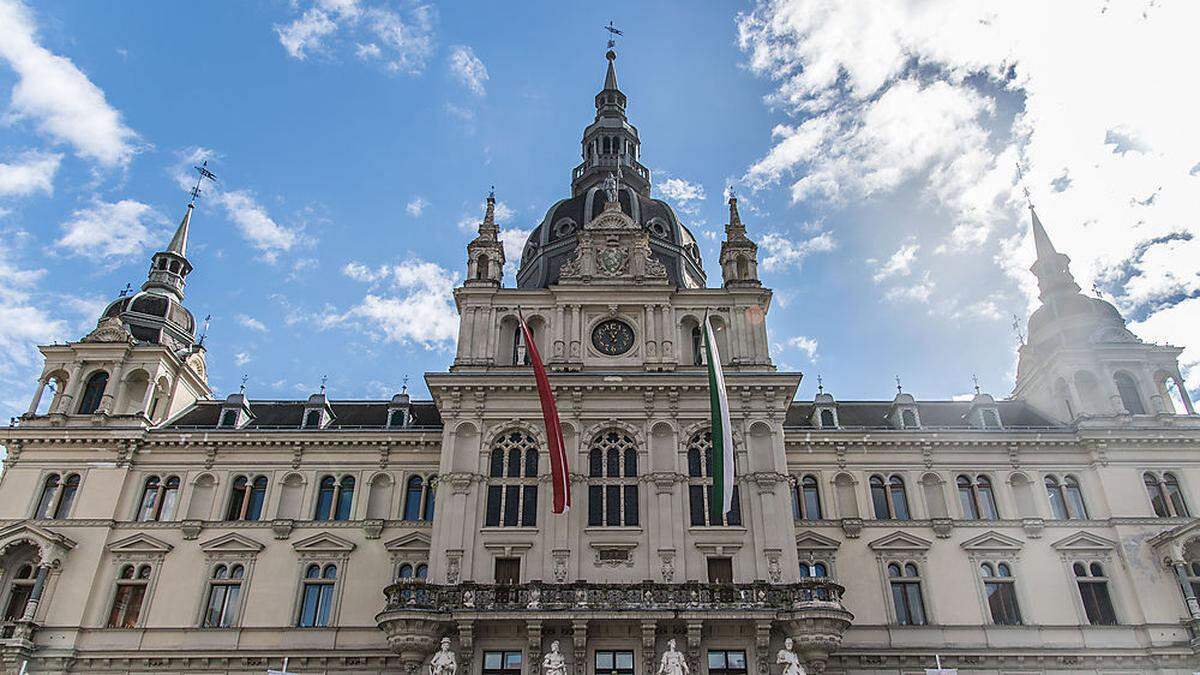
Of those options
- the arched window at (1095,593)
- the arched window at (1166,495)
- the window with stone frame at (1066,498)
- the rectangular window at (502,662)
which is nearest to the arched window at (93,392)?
the rectangular window at (502,662)

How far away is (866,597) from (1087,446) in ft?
47.0

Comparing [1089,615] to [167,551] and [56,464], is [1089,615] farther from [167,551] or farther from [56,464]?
[56,464]

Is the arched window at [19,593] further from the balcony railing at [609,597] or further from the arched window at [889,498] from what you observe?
the arched window at [889,498]

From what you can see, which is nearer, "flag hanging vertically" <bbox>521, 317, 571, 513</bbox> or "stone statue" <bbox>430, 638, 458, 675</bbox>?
"stone statue" <bbox>430, 638, 458, 675</bbox>

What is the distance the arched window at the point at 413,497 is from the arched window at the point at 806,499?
18421 millimetres

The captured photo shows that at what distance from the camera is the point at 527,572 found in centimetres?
3622

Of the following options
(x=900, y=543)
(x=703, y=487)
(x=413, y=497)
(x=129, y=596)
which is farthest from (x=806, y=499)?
(x=129, y=596)

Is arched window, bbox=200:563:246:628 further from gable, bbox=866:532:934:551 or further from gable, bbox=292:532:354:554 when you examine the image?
gable, bbox=866:532:934:551

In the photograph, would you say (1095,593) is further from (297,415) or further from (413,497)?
(297,415)

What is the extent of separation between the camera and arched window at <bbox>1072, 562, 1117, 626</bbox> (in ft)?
134

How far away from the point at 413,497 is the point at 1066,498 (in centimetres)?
3252

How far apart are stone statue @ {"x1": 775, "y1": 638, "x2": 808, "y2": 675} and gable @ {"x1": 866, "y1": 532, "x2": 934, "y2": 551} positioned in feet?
36.5

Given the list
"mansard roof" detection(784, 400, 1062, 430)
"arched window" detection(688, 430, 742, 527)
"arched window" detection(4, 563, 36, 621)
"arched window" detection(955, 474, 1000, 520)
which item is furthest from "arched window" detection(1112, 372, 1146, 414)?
"arched window" detection(4, 563, 36, 621)

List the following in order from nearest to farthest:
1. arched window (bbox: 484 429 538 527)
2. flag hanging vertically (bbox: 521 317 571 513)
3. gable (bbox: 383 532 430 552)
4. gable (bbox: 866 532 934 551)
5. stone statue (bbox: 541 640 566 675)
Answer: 1. stone statue (bbox: 541 640 566 675)
2. flag hanging vertically (bbox: 521 317 571 513)
3. arched window (bbox: 484 429 538 527)
4. gable (bbox: 383 532 430 552)
5. gable (bbox: 866 532 934 551)
